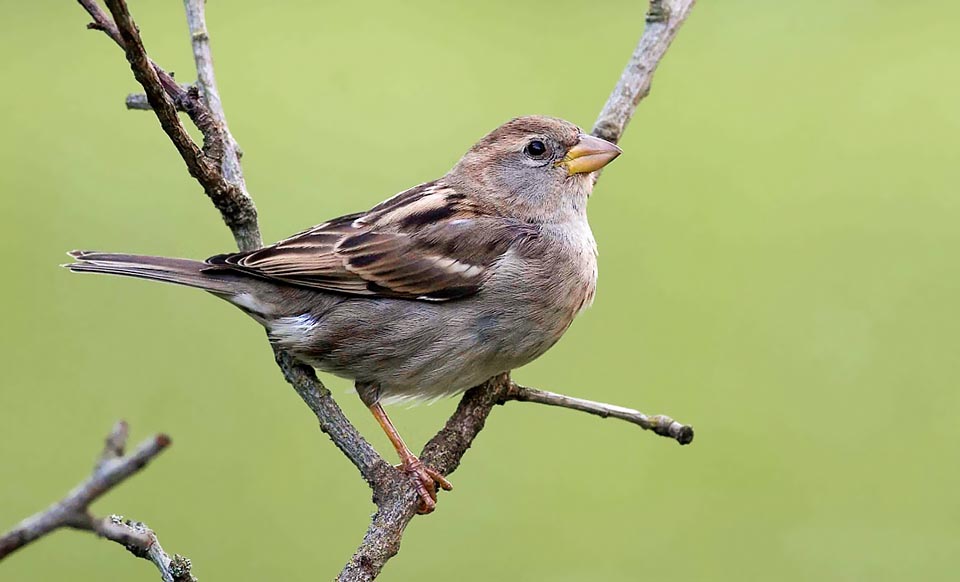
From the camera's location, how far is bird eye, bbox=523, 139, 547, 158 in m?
3.21

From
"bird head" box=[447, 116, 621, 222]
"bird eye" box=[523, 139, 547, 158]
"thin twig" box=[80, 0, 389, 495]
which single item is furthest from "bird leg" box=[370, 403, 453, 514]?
"bird eye" box=[523, 139, 547, 158]

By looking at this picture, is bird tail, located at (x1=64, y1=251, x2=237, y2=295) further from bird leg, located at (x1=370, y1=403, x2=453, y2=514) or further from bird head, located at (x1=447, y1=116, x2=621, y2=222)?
bird head, located at (x1=447, y1=116, x2=621, y2=222)

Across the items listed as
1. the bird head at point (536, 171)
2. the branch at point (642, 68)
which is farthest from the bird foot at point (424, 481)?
the branch at point (642, 68)

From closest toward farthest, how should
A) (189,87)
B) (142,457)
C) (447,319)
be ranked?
(142,457)
(189,87)
(447,319)

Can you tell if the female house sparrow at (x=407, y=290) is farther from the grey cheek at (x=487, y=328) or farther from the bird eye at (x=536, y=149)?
the bird eye at (x=536, y=149)

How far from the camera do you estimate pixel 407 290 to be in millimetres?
2906

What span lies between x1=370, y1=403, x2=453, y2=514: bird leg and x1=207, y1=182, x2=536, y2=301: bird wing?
0.42 metres

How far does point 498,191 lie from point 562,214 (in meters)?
0.22

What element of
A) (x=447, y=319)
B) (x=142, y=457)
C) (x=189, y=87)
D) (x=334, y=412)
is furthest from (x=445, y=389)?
(x=142, y=457)

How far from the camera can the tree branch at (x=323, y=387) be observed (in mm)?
2189

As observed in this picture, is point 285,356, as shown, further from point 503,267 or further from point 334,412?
point 503,267

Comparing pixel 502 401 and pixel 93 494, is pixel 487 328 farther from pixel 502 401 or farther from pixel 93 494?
pixel 93 494

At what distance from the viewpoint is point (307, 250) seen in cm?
293

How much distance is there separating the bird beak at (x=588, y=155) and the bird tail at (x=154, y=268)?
1094mm
